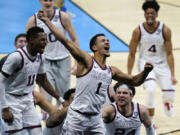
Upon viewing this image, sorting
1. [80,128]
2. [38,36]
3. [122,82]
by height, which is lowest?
[80,128]

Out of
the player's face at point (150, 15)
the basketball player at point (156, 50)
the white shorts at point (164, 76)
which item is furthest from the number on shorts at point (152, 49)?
the player's face at point (150, 15)

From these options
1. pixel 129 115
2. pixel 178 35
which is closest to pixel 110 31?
pixel 178 35

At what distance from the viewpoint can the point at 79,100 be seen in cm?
674

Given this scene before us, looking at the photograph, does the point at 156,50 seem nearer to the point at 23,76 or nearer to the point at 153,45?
the point at 153,45

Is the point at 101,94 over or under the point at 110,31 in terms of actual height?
under

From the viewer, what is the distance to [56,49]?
352 inches

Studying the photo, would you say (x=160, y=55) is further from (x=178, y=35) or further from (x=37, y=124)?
(x=178, y=35)

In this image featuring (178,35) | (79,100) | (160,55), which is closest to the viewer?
(79,100)

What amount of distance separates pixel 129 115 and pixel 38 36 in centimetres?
161

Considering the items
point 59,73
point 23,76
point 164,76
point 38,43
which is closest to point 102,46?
point 38,43

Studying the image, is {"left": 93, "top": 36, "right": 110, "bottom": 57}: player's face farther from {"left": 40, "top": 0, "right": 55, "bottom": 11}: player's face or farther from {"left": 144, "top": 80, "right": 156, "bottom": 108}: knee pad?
{"left": 144, "top": 80, "right": 156, "bottom": 108}: knee pad

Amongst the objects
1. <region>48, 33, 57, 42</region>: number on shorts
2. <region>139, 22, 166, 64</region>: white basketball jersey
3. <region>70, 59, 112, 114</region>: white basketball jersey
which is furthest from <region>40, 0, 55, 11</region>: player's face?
<region>70, 59, 112, 114</region>: white basketball jersey

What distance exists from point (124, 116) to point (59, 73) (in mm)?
1934

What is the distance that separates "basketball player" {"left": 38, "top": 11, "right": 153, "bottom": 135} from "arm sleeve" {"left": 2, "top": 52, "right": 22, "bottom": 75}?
62 centimetres
